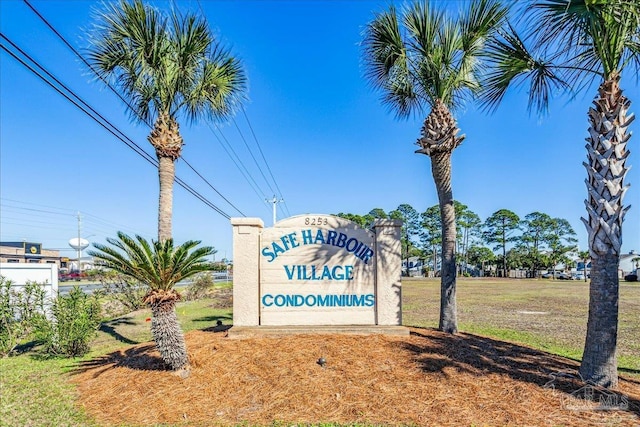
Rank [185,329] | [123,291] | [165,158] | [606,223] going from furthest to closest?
1. [123,291]
2. [185,329]
3. [165,158]
4. [606,223]

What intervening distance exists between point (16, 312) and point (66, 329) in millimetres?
1708

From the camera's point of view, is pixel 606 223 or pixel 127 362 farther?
pixel 127 362

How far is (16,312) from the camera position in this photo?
330 inches

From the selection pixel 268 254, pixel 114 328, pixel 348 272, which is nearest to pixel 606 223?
pixel 348 272

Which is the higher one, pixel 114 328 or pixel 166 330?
pixel 166 330

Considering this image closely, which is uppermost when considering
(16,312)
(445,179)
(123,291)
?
(445,179)

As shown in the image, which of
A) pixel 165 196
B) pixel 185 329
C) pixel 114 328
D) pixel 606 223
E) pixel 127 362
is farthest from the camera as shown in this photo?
pixel 114 328

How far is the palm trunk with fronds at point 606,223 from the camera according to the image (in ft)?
17.0

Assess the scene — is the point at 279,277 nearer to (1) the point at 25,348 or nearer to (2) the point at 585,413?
(2) the point at 585,413

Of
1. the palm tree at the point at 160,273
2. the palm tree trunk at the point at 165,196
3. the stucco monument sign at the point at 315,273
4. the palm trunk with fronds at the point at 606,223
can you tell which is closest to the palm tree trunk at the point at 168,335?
the palm tree at the point at 160,273

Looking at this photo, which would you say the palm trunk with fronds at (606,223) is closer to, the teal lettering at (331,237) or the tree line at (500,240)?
the teal lettering at (331,237)

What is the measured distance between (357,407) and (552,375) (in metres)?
3.39

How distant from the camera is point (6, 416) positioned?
4.78 metres

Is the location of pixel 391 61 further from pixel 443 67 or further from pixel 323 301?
pixel 323 301
